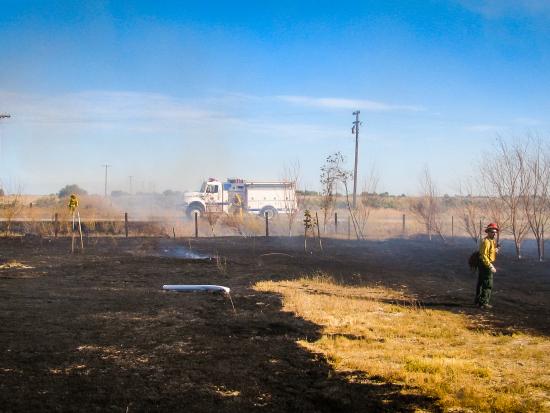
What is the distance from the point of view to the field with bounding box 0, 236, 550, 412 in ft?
18.2

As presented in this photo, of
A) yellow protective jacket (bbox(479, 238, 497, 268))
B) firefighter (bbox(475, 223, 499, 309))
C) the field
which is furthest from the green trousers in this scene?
the field

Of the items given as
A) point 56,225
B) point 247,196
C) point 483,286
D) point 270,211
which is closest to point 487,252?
point 483,286

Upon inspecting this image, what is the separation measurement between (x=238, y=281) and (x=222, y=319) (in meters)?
4.53

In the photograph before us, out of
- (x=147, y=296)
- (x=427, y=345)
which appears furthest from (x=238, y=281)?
(x=427, y=345)

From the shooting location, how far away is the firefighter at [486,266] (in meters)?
10.9

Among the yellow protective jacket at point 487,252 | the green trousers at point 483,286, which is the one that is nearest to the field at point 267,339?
the green trousers at point 483,286

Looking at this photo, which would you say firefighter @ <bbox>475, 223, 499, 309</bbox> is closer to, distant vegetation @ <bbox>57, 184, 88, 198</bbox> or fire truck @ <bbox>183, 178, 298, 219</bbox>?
fire truck @ <bbox>183, 178, 298, 219</bbox>

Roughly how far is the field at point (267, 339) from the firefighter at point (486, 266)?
51 centimetres

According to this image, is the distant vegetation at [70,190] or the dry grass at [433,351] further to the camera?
the distant vegetation at [70,190]

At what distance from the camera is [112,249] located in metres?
20.6

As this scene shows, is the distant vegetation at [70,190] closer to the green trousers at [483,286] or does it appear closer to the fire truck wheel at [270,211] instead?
the fire truck wheel at [270,211]

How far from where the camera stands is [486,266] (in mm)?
10891

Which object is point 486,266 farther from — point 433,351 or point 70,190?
point 70,190

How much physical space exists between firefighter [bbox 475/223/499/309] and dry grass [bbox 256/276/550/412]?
1235 mm
